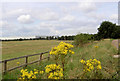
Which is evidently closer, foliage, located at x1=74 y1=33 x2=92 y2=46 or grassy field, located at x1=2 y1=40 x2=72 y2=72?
grassy field, located at x1=2 y1=40 x2=72 y2=72

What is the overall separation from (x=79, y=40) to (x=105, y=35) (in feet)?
84.4

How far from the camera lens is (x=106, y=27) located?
132 feet

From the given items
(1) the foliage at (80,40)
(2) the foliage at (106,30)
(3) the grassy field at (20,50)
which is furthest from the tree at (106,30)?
(1) the foliage at (80,40)

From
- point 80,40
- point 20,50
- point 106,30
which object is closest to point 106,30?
point 106,30

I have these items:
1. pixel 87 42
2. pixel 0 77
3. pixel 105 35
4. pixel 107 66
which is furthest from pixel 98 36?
pixel 0 77

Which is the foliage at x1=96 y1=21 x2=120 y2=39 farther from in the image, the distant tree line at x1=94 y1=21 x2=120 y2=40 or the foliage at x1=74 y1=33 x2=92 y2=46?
the foliage at x1=74 y1=33 x2=92 y2=46

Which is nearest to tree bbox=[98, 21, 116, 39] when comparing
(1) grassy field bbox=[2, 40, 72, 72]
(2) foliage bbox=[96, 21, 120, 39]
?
(2) foliage bbox=[96, 21, 120, 39]

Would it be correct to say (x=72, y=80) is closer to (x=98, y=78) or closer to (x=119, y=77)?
(x=98, y=78)

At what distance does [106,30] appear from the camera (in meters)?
39.6

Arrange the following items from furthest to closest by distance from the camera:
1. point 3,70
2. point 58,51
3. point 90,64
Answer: point 3,70 → point 58,51 → point 90,64

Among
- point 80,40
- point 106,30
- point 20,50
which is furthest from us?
point 106,30

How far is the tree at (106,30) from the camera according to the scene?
39531 mm

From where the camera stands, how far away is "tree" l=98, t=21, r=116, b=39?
39531mm

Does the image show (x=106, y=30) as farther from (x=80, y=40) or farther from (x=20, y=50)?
(x=20, y=50)
